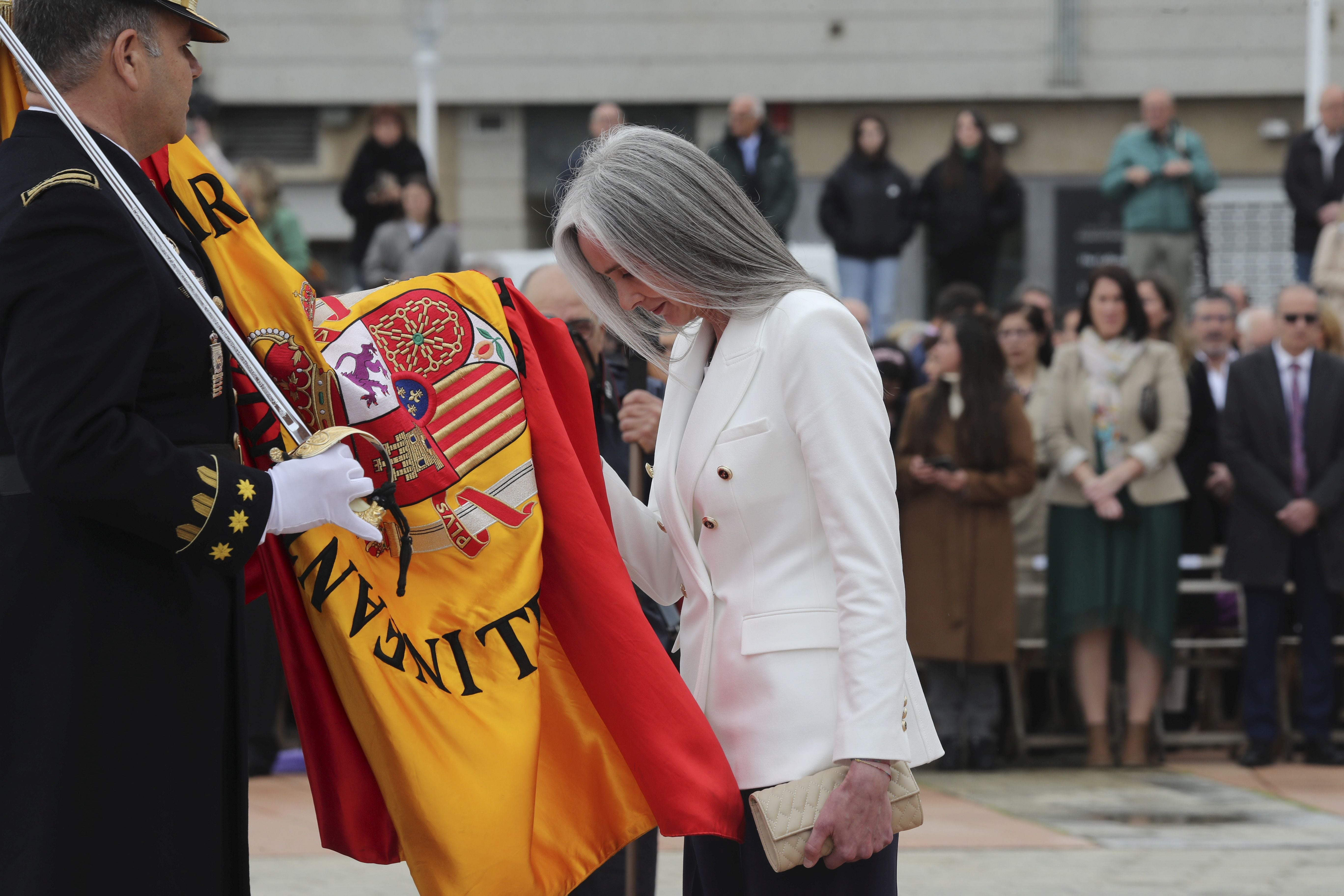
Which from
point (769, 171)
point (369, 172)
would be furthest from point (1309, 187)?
point (369, 172)

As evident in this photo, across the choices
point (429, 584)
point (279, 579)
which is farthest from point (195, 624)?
point (429, 584)

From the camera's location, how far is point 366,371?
3100 mm

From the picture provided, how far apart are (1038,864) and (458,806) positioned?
3466 millimetres

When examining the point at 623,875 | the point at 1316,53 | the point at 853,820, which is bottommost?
the point at 623,875

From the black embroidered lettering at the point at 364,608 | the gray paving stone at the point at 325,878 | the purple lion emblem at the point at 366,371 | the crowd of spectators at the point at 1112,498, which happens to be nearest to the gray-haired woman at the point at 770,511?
the purple lion emblem at the point at 366,371

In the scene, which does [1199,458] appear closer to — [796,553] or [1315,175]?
[1315,175]

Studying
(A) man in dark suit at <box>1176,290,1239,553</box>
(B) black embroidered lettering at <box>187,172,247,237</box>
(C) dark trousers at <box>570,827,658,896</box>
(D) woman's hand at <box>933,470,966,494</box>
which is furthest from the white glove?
(A) man in dark suit at <box>1176,290,1239,553</box>

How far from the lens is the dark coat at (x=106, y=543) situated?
245 centimetres

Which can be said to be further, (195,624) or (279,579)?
(279,579)

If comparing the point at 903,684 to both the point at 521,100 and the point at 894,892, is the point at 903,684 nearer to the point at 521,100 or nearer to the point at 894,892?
the point at 894,892

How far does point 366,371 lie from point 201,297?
494 millimetres

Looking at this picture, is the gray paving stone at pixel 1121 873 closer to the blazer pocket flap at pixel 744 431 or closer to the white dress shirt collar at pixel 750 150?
the blazer pocket flap at pixel 744 431

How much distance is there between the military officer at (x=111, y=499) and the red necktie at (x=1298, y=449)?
6517mm

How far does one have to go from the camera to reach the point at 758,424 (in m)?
2.82
